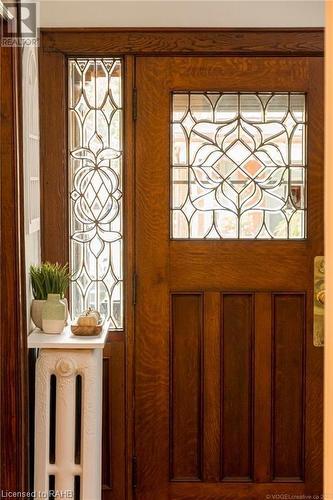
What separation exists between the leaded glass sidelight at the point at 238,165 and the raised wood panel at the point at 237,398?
382 mm

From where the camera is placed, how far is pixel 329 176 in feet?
4.80

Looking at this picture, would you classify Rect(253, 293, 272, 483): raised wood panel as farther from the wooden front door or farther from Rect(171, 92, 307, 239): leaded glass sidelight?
Rect(171, 92, 307, 239): leaded glass sidelight

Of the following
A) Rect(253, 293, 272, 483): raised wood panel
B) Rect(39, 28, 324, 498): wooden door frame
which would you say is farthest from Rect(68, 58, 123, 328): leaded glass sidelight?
Rect(253, 293, 272, 483): raised wood panel

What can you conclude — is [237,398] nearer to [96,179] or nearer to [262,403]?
[262,403]

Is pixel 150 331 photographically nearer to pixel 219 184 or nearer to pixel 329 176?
pixel 219 184

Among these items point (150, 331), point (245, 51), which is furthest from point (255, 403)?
point (245, 51)

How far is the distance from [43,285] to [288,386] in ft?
3.80

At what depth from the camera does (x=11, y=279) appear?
123 inches

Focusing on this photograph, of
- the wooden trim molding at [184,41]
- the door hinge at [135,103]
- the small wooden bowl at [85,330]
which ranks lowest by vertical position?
the small wooden bowl at [85,330]

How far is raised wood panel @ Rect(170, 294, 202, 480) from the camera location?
12.4 ft

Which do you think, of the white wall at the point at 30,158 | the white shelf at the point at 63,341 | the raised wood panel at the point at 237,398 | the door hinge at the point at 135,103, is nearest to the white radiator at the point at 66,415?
the white shelf at the point at 63,341

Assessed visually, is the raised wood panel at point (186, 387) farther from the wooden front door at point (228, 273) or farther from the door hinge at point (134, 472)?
the door hinge at point (134, 472)

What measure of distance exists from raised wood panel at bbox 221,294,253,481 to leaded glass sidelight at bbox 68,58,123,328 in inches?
20.8

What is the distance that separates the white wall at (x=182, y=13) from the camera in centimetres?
352
